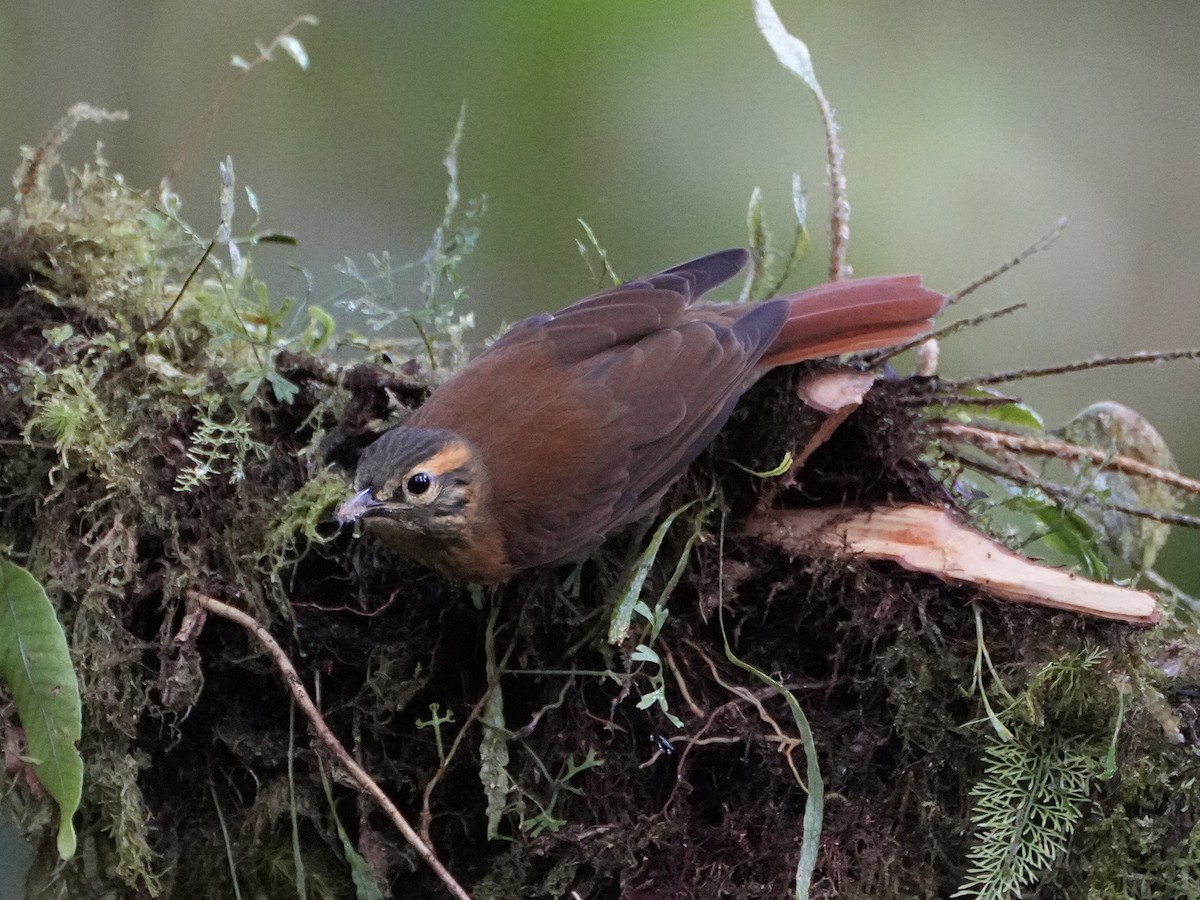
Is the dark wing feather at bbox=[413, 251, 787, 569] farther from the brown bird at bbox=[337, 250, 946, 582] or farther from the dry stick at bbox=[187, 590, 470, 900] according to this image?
the dry stick at bbox=[187, 590, 470, 900]

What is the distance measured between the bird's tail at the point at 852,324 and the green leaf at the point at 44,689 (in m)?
1.22

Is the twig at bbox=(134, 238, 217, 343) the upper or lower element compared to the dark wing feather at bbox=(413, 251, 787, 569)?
upper

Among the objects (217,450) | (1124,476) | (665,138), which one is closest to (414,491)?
(217,450)

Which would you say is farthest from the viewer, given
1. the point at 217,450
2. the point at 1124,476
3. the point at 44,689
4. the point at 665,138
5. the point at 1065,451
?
the point at 665,138

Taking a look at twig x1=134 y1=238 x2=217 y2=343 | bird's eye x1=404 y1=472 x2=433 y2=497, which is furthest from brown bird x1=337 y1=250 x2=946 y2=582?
twig x1=134 y1=238 x2=217 y2=343

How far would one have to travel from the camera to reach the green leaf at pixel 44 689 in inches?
52.7

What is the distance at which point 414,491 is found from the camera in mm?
1540

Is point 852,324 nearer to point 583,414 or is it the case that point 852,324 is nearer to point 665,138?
point 583,414

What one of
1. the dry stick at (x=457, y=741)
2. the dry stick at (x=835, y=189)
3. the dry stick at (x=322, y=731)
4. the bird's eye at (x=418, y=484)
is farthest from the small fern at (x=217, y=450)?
the dry stick at (x=835, y=189)

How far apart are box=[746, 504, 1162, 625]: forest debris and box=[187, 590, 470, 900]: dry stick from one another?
2.39ft

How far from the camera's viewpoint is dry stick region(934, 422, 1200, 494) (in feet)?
5.99

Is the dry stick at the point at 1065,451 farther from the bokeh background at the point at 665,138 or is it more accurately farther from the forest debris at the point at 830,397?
the bokeh background at the point at 665,138

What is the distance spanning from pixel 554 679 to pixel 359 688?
315 millimetres

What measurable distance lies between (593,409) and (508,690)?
1.65 ft
